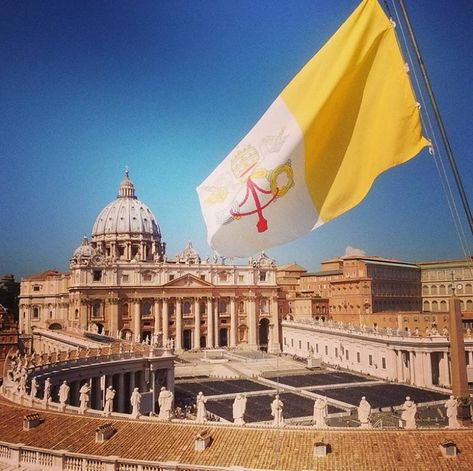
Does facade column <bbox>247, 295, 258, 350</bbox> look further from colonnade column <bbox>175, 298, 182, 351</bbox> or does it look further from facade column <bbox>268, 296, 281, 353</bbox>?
colonnade column <bbox>175, 298, 182, 351</bbox>

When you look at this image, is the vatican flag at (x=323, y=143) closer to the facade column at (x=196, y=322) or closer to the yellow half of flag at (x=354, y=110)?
the yellow half of flag at (x=354, y=110)

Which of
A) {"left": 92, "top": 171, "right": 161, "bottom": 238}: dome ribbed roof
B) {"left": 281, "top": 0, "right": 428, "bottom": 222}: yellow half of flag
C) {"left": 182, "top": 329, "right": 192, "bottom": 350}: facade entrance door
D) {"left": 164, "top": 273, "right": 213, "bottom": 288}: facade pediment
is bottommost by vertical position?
{"left": 182, "top": 329, "right": 192, "bottom": 350}: facade entrance door

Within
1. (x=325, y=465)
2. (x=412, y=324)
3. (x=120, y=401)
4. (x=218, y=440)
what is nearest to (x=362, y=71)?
(x=325, y=465)

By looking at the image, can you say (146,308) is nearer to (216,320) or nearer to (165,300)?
(165,300)

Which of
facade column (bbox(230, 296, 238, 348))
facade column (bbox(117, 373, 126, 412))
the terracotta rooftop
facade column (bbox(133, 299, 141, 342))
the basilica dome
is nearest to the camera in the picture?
the terracotta rooftop

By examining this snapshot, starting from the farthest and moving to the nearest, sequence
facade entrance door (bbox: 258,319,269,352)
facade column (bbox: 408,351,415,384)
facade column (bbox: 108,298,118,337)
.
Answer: facade entrance door (bbox: 258,319,269,352)
facade column (bbox: 108,298,118,337)
facade column (bbox: 408,351,415,384)

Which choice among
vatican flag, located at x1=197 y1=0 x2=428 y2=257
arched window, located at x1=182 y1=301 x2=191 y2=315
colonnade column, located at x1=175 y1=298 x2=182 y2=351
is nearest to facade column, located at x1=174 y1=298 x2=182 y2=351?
colonnade column, located at x1=175 y1=298 x2=182 y2=351

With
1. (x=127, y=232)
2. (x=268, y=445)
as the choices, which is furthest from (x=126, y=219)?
(x=268, y=445)
